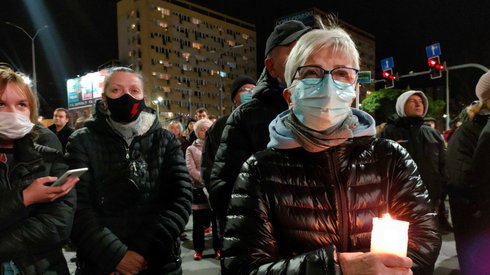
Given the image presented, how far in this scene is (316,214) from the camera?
5.41 feet

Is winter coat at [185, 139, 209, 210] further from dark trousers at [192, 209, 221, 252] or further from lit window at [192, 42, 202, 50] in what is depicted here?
lit window at [192, 42, 202, 50]

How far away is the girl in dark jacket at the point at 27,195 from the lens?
7.50 feet

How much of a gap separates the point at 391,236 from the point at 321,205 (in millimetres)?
423

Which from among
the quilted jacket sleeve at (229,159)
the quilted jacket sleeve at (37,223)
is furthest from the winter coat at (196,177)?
the quilted jacket sleeve at (37,223)

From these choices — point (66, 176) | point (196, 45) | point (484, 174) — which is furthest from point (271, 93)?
point (196, 45)

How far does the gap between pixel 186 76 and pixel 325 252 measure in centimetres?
9040

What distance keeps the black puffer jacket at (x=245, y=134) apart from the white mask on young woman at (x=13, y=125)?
1.33m

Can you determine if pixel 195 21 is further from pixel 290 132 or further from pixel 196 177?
pixel 290 132

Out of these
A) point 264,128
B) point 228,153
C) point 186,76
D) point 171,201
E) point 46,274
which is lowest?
point 46,274

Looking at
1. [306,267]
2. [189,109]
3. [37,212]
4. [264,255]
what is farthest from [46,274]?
[189,109]

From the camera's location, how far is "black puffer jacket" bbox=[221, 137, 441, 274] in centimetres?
162

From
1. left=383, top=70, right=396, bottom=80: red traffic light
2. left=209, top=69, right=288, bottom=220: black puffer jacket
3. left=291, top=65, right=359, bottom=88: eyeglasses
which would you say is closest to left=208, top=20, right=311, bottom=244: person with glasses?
left=209, top=69, right=288, bottom=220: black puffer jacket

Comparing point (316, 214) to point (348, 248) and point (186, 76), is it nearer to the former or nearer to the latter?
point (348, 248)

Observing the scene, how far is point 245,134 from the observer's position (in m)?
2.69
